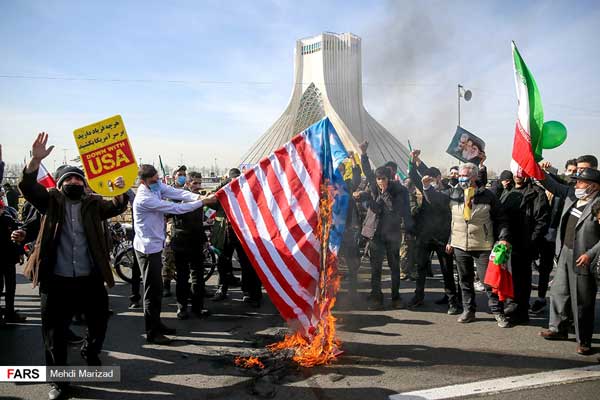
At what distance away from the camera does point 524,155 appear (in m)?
4.86

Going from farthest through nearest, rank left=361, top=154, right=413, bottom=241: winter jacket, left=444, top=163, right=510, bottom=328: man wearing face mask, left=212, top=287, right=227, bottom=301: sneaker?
left=212, top=287, right=227, bottom=301: sneaker
left=361, top=154, right=413, bottom=241: winter jacket
left=444, top=163, right=510, bottom=328: man wearing face mask

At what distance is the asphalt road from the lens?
3.60m

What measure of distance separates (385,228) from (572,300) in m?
2.57

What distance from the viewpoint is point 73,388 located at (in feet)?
12.0

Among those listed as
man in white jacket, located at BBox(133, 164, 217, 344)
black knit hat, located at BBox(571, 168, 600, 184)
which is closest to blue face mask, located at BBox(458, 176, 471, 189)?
black knit hat, located at BBox(571, 168, 600, 184)

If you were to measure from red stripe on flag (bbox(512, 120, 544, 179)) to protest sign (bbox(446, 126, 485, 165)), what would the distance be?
6.75 ft

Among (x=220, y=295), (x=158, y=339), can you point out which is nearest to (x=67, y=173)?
(x=158, y=339)

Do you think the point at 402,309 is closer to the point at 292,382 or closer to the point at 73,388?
the point at 292,382

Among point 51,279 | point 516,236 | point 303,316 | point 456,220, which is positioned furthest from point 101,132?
point 516,236

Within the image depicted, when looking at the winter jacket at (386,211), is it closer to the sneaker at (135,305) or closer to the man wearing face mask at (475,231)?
the man wearing face mask at (475,231)

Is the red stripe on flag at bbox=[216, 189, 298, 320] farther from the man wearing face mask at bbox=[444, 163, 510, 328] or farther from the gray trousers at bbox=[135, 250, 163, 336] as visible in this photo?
the man wearing face mask at bbox=[444, 163, 510, 328]

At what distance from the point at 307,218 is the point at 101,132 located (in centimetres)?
250

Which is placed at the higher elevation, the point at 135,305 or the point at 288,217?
the point at 288,217

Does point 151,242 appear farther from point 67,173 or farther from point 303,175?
point 303,175
